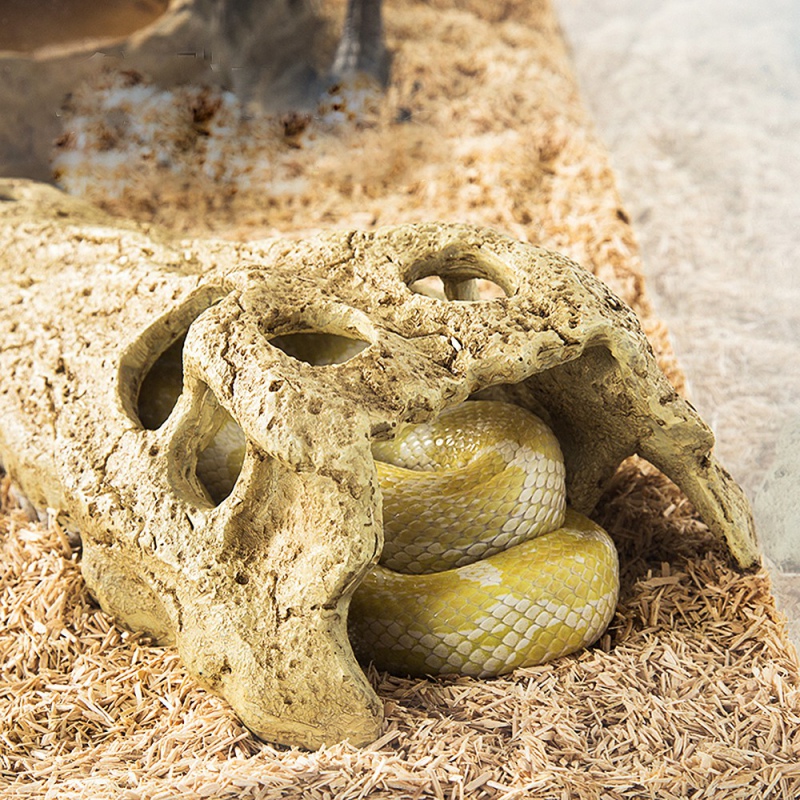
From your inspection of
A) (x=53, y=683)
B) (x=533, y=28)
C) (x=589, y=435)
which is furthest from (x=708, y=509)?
(x=533, y=28)

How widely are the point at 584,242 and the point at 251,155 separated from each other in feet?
6.50

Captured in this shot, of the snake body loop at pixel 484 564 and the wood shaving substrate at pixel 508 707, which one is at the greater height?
the snake body loop at pixel 484 564

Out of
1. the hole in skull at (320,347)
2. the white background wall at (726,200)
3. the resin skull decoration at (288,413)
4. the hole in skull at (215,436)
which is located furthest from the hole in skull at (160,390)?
the white background wall at (726,200)

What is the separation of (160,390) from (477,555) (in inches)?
41.9

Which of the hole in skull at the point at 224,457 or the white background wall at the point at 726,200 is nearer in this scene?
the hole in skull at the point at 224,457

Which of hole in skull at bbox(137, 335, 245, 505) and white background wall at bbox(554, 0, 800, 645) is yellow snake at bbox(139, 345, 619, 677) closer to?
hole in skull at bbox(137, 335, 245, 505)

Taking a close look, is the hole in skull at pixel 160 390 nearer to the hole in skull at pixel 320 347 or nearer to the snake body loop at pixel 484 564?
the hole in skull at pixel 320 347

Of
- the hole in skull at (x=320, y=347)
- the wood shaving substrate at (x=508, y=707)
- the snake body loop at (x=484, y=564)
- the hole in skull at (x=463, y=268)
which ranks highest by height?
the hole in skull at (x=463, y=268)

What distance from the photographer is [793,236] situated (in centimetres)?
298

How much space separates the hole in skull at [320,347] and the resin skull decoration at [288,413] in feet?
0.04

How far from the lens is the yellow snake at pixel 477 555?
211 centimetres

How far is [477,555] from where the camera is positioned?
2.27m

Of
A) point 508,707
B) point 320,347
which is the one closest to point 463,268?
point 320,347

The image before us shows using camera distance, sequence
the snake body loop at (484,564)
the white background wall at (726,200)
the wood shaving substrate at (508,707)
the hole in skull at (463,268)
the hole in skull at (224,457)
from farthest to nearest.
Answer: the white background wall at (726,200) < the hole in skull at (224,457) < the hole in skull at (463,268) < the snake body loop at (484,564) < the wood shaving substrate at (508,707)
